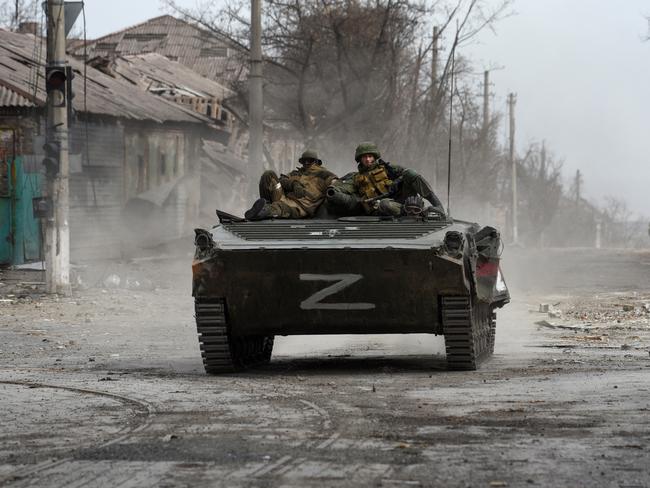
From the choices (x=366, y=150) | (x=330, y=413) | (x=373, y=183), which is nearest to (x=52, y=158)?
(x=366, y=150)

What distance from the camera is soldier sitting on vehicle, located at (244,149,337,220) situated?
11.8 meters

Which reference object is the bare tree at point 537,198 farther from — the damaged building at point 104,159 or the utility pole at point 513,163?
the damaged building at point 104,159

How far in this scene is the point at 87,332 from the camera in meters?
16.3

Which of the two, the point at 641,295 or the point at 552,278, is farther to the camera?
the point at 552,278

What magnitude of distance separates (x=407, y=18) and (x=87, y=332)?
20883mm

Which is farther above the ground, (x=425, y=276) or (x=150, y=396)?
(x=425, y=276)

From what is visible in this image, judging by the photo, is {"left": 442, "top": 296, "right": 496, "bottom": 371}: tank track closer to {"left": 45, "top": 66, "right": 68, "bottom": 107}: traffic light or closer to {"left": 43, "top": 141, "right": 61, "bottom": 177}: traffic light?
{"left": 43, "top": 141, "right": 61, "bottom": 177}: traffic light

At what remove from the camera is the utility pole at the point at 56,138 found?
64.6 feet

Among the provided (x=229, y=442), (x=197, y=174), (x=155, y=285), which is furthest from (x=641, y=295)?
(x=197, y=174)

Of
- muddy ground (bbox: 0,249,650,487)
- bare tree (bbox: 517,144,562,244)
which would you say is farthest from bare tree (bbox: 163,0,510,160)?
bare tree (bbox: 517,144,562,244)

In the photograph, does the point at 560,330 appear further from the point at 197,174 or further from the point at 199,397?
the point at 197,174

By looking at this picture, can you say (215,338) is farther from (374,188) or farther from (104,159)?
(104,159)

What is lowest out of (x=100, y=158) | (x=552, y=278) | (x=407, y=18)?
(x=552, y=278)

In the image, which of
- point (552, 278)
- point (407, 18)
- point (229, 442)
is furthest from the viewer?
point (407, 18)
